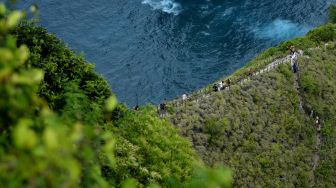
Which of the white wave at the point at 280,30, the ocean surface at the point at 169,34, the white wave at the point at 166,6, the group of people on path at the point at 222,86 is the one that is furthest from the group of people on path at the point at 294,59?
the white wave at the point at 166,6

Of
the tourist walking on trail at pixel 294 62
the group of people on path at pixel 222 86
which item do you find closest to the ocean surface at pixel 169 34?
the tourist walking on trail at pixel 294 62

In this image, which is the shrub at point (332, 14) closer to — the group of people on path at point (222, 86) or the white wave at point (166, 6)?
the white wave at point (166, 6)

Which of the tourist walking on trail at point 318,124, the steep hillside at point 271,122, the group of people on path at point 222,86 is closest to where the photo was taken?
the steep hillside at point 271,122

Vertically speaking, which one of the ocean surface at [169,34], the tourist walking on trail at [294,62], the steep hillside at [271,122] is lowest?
the steep hillside at [271,122]

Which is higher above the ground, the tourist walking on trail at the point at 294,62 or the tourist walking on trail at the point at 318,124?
the tourist walking on trail at the point at 294,62

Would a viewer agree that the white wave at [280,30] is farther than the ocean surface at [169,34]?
Yes

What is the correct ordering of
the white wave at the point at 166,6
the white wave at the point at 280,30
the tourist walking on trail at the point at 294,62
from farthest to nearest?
the white wave at the point at 166,6 → the white wave at the point at 280,30 → the tourist walking on trail at the point at 294,62

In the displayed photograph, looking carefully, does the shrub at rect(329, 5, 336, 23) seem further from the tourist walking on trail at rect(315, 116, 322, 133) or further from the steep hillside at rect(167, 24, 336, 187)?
the tourist walking on trail at rect(315, 116, 322, 133)

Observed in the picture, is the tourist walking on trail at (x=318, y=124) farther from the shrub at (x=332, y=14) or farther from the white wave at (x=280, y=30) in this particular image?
the white wave at (x=280, y=30)
